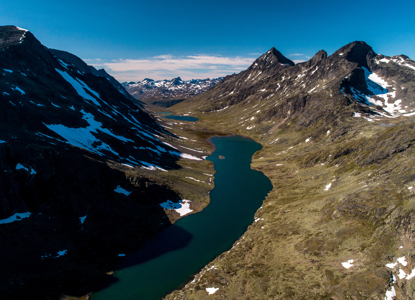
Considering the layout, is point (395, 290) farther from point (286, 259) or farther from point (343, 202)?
point (343, 202)

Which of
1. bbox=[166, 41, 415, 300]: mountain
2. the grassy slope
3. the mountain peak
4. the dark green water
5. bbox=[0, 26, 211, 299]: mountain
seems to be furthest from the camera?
the mountain peak

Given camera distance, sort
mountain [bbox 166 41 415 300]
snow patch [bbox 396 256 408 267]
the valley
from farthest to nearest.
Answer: the valley → mountain [bbox 166 41 415 300] → snow patch [bbox 396 256 408 267]

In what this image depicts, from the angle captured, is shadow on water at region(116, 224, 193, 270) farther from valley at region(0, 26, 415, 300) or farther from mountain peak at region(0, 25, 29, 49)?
mountain peak at region(0, 25, 29, 49)

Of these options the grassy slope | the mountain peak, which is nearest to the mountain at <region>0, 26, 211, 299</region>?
the grassy slope

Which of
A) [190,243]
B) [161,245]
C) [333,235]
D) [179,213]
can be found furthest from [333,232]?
[179,213]

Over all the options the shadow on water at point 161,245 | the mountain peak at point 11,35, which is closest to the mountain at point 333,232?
the shadow on water at point 161,245

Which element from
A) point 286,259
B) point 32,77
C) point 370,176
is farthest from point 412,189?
point 32,77

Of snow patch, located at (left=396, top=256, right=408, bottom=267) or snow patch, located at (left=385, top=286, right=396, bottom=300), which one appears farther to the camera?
snow patch, located at (left=396, top=256, right=408, bottom=267)
